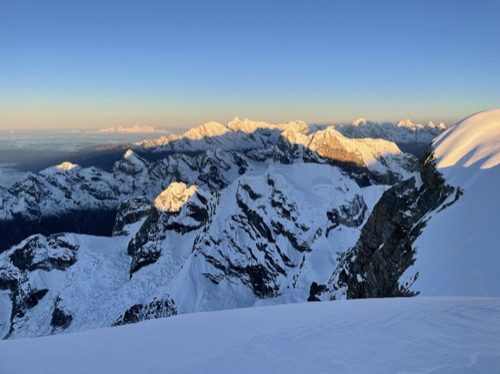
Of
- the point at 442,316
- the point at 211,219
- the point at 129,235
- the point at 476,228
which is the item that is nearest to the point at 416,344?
the point at 442,316

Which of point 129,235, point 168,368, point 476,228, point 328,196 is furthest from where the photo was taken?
point 129,235

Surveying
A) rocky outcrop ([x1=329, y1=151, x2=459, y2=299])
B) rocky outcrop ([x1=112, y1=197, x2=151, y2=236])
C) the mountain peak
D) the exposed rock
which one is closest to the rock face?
the exposed rock

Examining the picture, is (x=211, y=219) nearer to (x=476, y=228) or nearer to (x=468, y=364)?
(x=476, y=228)

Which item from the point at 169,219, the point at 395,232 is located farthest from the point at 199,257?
the point at 395,232

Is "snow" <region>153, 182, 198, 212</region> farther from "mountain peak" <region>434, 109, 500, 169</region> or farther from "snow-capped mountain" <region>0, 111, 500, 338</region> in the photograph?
"mountain peak" <region>434, 109, 500, 169</region>

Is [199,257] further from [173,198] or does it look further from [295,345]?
[295,345]

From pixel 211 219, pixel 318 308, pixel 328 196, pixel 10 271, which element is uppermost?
pixel 318 308

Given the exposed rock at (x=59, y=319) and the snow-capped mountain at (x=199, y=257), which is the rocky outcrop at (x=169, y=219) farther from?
the exposed rock at (x=59, y=319)
